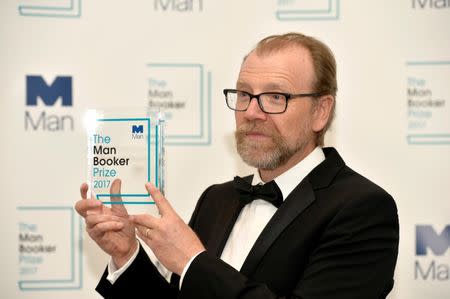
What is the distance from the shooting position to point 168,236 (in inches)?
67.2

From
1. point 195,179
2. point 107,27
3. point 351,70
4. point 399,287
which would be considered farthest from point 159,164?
point 399,287

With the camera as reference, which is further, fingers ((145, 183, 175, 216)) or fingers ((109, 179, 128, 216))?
fingers ((109, 179, 128, 216))

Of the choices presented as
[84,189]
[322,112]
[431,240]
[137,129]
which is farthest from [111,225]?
[431,240]

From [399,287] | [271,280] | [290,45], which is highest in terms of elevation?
[290,45]

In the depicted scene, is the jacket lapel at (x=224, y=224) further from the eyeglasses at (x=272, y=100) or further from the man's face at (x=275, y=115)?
the eyeglasses at (x=272, y=100)

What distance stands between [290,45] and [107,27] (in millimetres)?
1039

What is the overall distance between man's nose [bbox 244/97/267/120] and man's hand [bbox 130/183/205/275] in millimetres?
523

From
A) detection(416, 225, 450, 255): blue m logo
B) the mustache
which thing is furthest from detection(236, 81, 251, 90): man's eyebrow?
detection(416, 225, 450, 255): blue m logo

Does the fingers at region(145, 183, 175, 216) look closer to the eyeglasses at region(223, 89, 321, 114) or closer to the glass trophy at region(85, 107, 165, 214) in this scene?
the glass trophy at region(85, 107, 165, 214)

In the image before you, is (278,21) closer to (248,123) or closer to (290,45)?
(290,45)

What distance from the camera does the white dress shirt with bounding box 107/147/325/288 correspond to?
6.66ft

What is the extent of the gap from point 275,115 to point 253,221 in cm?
40

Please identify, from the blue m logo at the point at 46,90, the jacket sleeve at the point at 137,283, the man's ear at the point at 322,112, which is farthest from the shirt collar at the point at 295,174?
the blue m logo at the point at 46,90

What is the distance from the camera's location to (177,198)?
2.81 m
